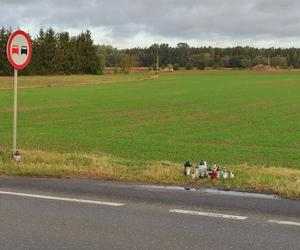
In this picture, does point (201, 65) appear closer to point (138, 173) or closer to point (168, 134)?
point (168, 134)

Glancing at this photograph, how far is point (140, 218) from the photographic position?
6691 millimetres

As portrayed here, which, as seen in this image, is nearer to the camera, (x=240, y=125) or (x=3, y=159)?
(x=3, y=159)

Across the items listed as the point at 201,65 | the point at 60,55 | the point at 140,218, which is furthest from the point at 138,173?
the point at 201,65

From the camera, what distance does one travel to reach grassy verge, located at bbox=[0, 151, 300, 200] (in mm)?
8719

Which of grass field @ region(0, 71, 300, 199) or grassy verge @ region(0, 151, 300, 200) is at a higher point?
grassy verge @ region(0, 151, 300, 200)

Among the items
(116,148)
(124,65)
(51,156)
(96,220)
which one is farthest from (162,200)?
(124,65)

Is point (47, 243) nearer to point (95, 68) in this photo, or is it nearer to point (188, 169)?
point (188, 169)

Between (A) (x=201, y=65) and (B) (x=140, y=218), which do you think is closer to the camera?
(B) (x=140, y=218)

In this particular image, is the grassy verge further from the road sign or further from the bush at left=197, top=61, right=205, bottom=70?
the bush at left=197, top=61, right=205, bottom=70

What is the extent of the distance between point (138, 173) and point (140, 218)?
324 cm

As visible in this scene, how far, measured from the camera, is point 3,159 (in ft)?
37.8

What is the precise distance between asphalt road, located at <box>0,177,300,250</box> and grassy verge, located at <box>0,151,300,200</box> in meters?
0.56

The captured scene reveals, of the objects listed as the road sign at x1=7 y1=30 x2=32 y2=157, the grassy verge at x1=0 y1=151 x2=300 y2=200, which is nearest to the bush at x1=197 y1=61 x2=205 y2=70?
the road sign at x1=7 y1=30 x2=32 y2=157

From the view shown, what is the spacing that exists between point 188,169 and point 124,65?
147m
